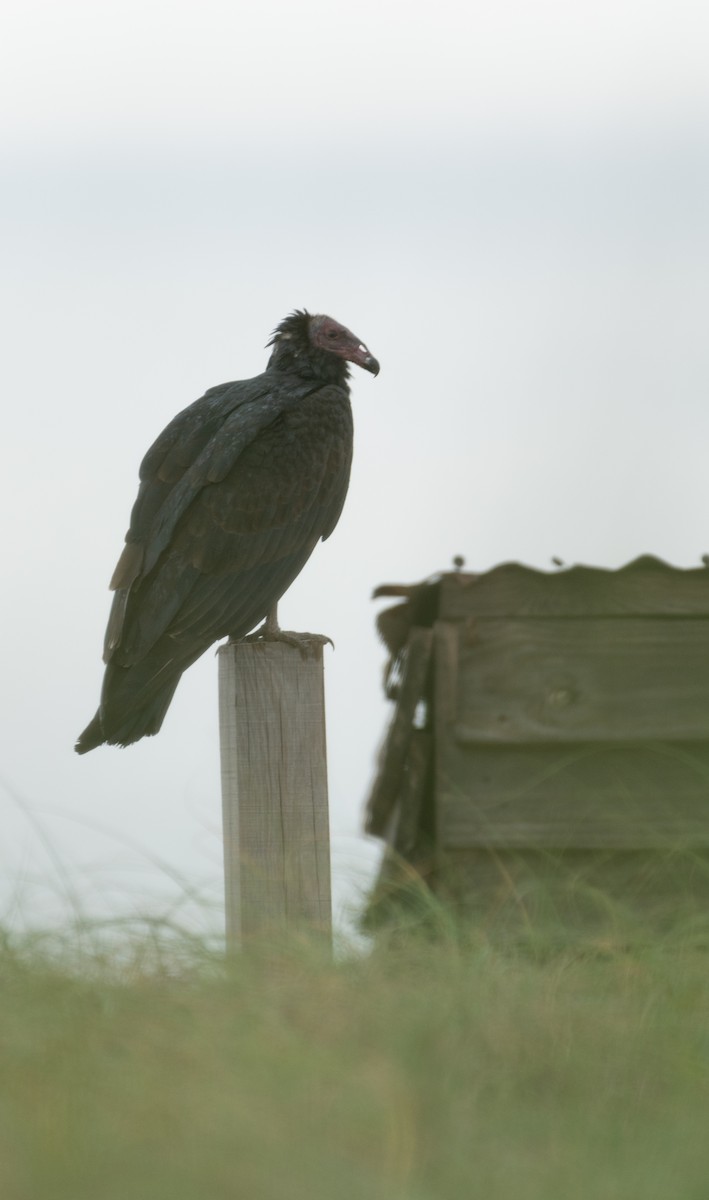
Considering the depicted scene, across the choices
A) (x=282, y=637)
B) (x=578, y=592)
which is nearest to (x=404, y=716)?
(x=578, y=592)

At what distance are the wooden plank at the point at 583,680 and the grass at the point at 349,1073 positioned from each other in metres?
1.64

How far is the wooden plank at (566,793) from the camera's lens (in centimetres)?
452

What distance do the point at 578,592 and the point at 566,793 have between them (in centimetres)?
70

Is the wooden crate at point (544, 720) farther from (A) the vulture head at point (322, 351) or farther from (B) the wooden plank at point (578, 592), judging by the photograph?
(A) the vulture head at point (322, 351)

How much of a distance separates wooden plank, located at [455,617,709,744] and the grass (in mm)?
1637

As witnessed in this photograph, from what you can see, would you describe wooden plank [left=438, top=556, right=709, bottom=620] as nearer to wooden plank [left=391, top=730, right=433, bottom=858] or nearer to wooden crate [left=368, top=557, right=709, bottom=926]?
wooden crate [left=368, top=557, right=709, bottom=926]

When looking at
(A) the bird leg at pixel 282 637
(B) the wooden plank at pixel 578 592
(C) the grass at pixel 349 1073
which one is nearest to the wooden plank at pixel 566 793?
(B) the wooden plank at pixel 578 592

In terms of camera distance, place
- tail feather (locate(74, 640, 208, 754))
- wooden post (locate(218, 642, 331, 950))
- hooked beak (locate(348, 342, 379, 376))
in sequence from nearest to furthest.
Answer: wooden post (locate(218, 642, 331, 950))
tail feather (locate(74, 640, 208, 754))
hooked beak (locate(348, 342, 379, 376))

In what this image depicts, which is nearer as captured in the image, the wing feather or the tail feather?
the tail feather

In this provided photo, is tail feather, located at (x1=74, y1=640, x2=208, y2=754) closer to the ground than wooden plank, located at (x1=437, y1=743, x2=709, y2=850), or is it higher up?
higher up

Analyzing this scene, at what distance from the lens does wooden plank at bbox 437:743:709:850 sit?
178 inches

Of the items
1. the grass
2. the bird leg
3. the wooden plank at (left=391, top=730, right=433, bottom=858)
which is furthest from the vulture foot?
the wooden plank at (left=391, top=730, right=433, bottom=858)

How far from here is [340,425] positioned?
4.09 metres

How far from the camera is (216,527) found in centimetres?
379
